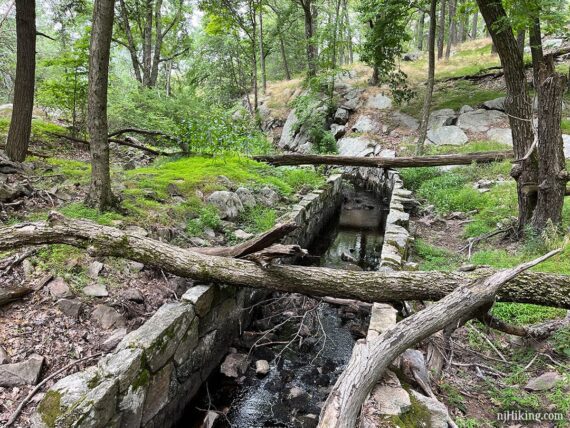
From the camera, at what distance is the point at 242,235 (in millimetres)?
5664

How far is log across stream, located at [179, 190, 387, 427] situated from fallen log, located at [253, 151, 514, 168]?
6.32 metres

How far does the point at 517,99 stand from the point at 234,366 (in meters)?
5.83

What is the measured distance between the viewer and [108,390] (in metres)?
2.39

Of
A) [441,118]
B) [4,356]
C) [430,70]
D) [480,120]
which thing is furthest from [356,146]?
[4,356]

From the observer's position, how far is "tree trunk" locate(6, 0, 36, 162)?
5980mm

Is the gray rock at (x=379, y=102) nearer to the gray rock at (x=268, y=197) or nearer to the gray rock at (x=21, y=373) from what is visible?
the gray rock at (x=268, y=197)

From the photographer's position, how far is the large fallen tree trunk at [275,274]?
3500 mm

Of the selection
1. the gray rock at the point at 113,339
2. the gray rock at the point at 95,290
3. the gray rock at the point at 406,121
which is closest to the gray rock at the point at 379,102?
the gray rock at the point at 406,121

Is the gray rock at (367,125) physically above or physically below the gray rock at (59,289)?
above

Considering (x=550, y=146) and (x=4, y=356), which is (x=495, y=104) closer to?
(x=550, y=146)

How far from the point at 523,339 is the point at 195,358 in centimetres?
325

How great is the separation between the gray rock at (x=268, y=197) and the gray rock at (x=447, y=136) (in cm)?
903

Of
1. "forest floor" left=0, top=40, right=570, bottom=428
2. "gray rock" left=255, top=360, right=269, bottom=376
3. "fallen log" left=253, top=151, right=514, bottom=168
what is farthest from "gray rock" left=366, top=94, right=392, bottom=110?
"gray rock" left=255, top=360, right=269, bottom=376

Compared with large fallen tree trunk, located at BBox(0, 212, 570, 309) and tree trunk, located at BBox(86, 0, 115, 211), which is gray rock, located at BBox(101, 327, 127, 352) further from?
tree trunk, located at BBox(86, 0, 115, 211)
